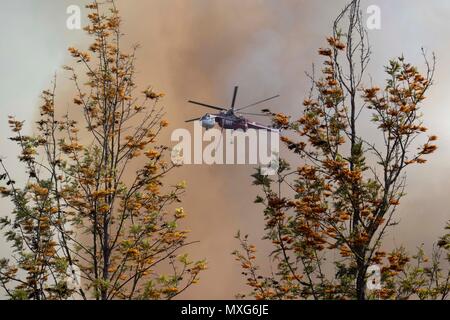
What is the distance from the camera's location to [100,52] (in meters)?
16.8

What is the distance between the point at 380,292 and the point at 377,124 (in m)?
4.70

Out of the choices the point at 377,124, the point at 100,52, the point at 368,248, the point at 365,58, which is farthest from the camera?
the point at 100,52

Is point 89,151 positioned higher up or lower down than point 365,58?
lower down

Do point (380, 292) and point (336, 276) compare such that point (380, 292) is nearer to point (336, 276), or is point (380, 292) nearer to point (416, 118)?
point (336, 276)

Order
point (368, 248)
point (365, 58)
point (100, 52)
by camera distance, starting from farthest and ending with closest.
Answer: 1. point (100, 52)
2. point (365, 58)
3. point (368, 248)

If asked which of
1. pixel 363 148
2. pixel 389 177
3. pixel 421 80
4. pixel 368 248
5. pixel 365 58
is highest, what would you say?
pixel 365 58

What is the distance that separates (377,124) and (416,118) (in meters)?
1.06

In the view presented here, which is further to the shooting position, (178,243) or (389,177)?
(178,243)

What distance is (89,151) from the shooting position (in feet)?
50.6

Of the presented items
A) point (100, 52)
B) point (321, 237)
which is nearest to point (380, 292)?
point (321, 237)
